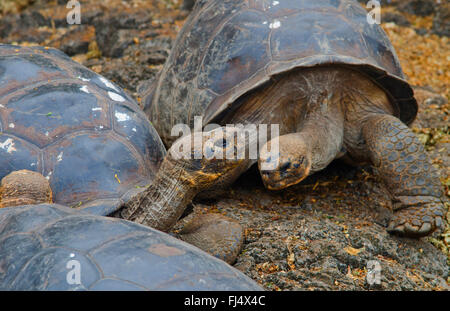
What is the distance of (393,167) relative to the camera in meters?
2.60

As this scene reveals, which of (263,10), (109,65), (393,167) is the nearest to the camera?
(393,167)

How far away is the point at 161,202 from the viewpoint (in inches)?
82.7

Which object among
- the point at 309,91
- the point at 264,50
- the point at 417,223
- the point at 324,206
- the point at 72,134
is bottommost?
the point at 324,206

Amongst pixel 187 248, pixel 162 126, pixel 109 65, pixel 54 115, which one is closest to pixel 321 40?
pixel 162 126

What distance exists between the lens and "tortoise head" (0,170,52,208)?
1.98 meters

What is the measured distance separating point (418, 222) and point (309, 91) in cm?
92

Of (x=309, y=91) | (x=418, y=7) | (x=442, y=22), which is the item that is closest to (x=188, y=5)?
(x=418, y=7)

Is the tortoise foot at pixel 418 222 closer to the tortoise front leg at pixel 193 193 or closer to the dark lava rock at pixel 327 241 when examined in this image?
the dark lava rock at pixel 327 241

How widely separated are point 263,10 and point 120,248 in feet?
6.48

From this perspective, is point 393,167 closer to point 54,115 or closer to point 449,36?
point 54,115

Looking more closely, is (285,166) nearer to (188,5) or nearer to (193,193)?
(193,193)

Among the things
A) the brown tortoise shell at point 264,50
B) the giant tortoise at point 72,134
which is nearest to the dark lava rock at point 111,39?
the brown tortoise shell at point 264,50

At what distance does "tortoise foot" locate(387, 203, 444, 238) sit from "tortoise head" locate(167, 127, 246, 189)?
1.01 metres

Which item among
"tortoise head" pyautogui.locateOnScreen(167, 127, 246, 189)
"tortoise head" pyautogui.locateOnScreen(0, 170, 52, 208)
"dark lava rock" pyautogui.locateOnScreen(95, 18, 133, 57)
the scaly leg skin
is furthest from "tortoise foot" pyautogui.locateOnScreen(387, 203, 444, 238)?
"dark lava rock" pyautogui.locateOnScreen(95, 18, 133, 57)
